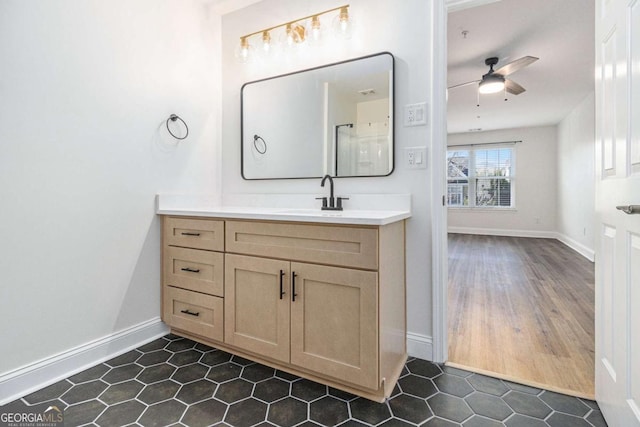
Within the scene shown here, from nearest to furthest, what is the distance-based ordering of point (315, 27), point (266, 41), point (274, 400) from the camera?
1. point (274, 400)
2. point (315, 27)
3. point (266, 41)

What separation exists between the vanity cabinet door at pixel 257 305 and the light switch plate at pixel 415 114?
106cm

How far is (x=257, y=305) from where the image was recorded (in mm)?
1704

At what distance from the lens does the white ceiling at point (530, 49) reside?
2.62 metres

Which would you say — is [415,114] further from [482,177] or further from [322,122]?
[482,177]

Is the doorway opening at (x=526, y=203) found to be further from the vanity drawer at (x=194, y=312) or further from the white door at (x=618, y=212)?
the vanity drawer at (x=194, y=312)

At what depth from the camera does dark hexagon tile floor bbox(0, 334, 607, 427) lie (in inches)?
52.3

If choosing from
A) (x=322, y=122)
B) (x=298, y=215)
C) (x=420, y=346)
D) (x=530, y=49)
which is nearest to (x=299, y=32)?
(x=322, y=122)

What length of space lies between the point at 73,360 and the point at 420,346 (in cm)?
185

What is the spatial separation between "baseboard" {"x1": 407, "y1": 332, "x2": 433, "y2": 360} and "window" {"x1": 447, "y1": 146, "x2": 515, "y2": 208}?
5.96 meters

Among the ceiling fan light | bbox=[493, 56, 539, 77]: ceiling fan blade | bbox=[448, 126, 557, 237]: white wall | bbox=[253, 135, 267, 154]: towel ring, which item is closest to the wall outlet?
bbox=[253, 135, 267, 154]: towel ring

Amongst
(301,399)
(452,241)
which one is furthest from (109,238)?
(452,241)

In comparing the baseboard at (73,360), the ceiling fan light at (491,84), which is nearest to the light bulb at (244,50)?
the baseboard at (73,360)

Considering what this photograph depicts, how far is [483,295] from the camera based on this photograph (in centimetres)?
305

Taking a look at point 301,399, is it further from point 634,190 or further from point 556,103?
point 556,103
